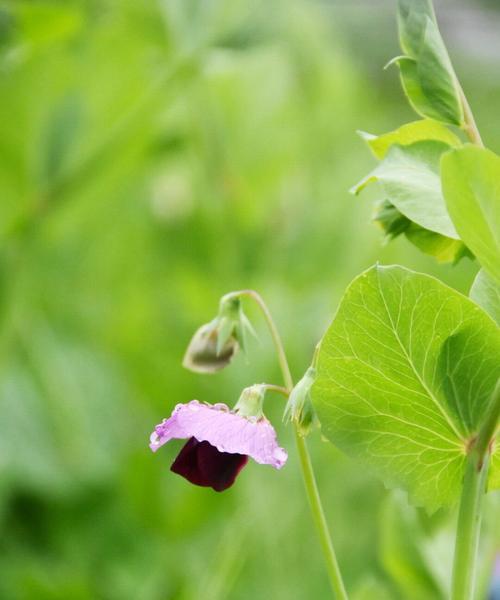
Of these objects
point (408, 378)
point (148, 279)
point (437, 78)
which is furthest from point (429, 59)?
point (148, 279)

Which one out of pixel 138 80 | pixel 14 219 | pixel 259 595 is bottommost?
pixel 259 595

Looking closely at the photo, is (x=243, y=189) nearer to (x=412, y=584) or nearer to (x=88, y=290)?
(x=88, y=290)

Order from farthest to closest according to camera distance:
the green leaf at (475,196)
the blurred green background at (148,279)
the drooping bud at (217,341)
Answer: the blurred green background at (148,279) → the drooping bud at (217,341) → the green leaf at (475,196)

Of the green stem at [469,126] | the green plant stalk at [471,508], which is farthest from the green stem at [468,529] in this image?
the green stem at [469,126]

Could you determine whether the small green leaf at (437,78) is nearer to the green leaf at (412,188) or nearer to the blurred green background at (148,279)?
the green leaf at (412,188)

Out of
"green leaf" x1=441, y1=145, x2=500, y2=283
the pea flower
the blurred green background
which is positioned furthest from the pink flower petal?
the blurred green background

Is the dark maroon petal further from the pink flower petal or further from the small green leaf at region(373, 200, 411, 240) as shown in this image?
the small green leaf at region(373, 200, 411, 240)

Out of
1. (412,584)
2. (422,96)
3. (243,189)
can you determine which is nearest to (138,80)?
(243,189)
